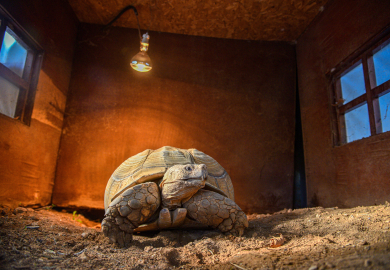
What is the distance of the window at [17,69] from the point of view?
10.0ft

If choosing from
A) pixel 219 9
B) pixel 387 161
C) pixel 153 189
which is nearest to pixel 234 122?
pixel 219 9

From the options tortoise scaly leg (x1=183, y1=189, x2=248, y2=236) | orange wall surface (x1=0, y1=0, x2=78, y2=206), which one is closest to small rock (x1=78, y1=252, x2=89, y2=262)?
tortoise scaly leg (x1=183, y1=189, x2=248, y2=236)

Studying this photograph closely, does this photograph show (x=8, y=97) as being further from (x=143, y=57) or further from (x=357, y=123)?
(x=357, y=123)

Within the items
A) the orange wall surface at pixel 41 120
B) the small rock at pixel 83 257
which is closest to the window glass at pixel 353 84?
the small rock at pixel 83 257

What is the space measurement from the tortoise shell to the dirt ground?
1.66ft

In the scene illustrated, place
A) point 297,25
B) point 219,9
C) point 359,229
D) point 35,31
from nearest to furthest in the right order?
point 359,229
point 35,31
point 219,9
point 297,25

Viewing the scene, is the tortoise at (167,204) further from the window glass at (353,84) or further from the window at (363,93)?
the window glass at (353,84)

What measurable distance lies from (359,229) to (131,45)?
4.56 meters

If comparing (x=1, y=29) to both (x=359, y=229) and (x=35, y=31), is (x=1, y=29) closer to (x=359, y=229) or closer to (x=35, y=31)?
(x=35, y=31)

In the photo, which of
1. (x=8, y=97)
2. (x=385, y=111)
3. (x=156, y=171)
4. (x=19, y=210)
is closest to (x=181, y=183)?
(x=156, y=171)

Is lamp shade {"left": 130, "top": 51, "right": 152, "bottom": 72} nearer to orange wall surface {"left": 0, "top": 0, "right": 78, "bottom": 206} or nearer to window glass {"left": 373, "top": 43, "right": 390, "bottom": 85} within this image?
orange wall surface {"left": 0, "top": 0, "right": 78, "bottom": 206}

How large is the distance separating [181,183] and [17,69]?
287 centimetres

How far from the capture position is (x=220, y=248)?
1.96 meters

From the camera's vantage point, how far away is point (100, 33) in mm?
4809
